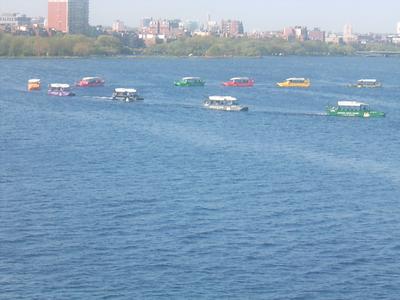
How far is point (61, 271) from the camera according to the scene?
26.9ft

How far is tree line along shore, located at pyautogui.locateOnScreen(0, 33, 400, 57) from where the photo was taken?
4397 cm

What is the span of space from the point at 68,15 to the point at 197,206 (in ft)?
184

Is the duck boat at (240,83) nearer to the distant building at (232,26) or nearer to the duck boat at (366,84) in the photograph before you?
the duck boat at (366,84)

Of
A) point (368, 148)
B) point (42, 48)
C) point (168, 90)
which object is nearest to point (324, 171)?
point (368, 148)

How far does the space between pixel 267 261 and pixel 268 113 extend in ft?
36.7

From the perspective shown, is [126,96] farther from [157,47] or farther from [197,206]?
[157,47]

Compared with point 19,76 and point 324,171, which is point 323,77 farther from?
point 324,171

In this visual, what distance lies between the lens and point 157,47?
53.6m

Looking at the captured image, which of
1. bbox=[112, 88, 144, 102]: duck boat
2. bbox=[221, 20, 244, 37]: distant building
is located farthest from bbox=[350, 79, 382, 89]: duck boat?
bbox=[221, 20, 244, 37]: distant building

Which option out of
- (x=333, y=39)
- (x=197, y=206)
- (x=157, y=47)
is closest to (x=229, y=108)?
(x=197, y=206)

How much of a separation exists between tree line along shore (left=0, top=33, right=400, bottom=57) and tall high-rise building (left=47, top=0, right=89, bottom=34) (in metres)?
7.55

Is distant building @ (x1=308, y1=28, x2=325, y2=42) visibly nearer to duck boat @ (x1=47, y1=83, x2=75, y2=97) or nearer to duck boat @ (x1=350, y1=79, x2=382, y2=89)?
duck boat @ (x1=350, y1=79, x2=382, y2=89)

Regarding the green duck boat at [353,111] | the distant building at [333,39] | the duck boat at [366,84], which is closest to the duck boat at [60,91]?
the green duck boat at [353,111]

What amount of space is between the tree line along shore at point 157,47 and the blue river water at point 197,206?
25.2 m
